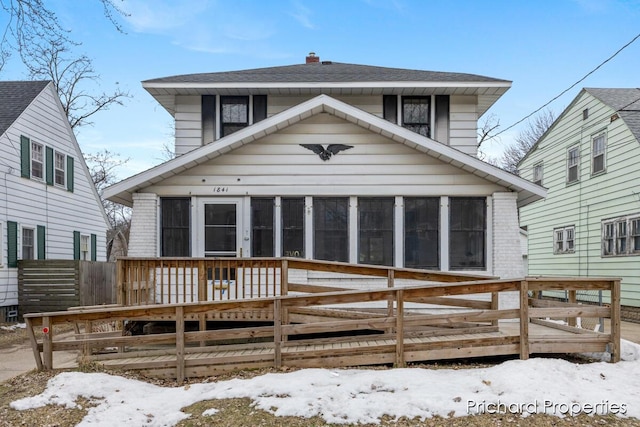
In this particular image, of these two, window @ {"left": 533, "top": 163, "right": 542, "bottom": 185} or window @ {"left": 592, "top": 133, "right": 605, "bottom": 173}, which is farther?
window @ {"left": 533, "top": 163, "right": 542, "bottom": 185}

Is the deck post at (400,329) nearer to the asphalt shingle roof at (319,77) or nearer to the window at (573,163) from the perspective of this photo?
the asphalt shingle roof at (319,77)

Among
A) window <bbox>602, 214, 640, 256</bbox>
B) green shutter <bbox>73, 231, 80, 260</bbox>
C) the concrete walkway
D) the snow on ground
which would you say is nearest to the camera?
the snow on ground

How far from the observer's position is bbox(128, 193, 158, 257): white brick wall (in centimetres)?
846

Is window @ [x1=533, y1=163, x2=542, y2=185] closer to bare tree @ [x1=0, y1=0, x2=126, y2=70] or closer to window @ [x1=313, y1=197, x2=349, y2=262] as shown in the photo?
window @ [x1=313, y1=197, x2=349, y2=262]

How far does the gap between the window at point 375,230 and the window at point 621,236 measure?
7.61 m

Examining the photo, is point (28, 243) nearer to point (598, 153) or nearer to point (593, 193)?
point (593, 193)

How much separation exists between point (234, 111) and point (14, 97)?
8.52 m

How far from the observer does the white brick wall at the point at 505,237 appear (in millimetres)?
8453

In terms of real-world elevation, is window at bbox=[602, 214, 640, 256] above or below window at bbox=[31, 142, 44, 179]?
below

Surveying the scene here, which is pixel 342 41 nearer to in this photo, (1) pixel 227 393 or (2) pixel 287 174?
(2) pixel 287 174

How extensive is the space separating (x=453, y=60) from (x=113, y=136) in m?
21.4

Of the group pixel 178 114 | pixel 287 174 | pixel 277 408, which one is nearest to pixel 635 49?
pixel 287 174

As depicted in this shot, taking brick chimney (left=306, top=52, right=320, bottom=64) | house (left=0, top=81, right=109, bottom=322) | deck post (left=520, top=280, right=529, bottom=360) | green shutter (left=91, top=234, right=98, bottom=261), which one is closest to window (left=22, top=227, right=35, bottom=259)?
A: house (left=0, top=81, right=109, bottom=322)

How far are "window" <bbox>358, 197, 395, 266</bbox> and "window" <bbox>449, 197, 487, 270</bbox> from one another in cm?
113
